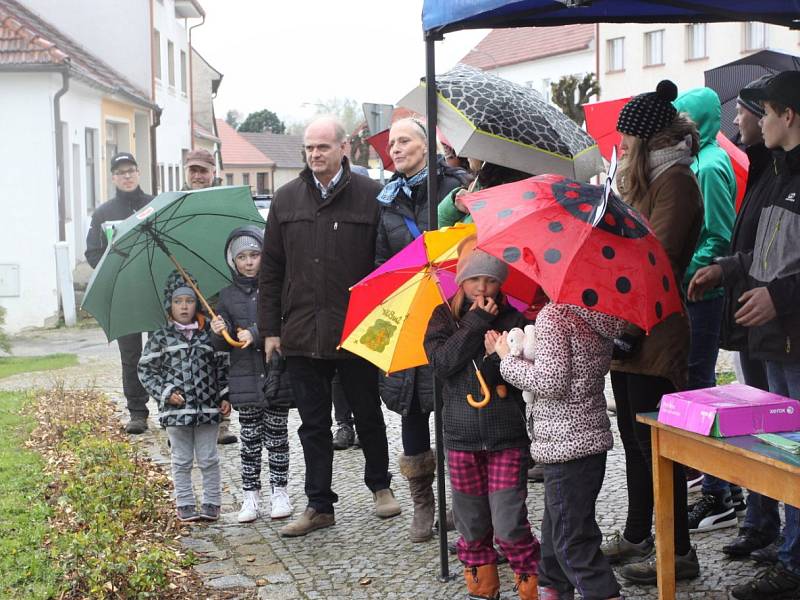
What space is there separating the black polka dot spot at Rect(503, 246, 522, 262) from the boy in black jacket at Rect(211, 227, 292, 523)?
8.78 ft

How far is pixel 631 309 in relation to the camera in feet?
12.6

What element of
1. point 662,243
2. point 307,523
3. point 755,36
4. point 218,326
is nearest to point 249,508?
point 307,523

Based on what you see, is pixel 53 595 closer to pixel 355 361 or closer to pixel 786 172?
pixel 355 361

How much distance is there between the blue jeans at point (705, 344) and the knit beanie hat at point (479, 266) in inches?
70.7

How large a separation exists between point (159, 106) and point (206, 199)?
Answer: 86.4ft

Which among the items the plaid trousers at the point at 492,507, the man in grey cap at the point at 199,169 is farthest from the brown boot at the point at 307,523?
the man in grey cap at the point at 199,169

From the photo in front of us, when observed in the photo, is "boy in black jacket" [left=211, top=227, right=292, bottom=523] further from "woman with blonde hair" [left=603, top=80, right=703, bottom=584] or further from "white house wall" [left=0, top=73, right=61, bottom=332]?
"white house wall" [left=0, top=73, right=61, bottom=332]

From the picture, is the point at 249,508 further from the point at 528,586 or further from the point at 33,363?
the point at 33,363

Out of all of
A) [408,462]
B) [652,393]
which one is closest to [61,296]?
[408,462]

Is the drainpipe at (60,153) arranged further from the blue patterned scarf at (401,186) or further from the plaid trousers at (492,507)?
the plaid trousers at (492,507)

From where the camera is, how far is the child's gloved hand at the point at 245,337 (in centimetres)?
629

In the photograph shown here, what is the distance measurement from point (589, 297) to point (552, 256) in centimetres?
19

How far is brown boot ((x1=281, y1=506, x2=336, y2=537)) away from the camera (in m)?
6.06

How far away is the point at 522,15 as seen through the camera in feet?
17.0
